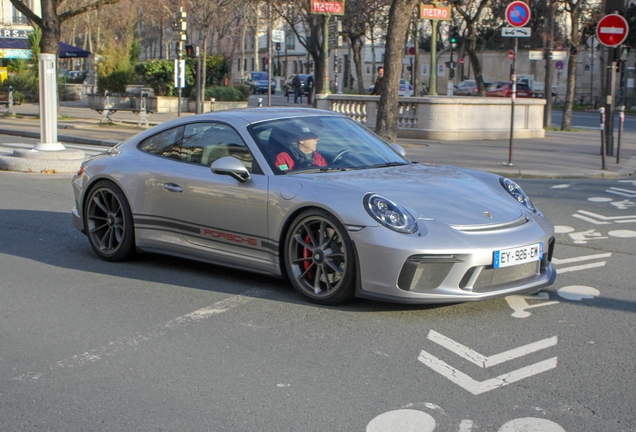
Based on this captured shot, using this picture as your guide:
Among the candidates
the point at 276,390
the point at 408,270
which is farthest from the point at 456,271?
the point at 276,390

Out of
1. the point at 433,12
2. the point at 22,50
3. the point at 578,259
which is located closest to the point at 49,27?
the point at 433,12

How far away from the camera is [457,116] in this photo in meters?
23.2

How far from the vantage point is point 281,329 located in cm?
525

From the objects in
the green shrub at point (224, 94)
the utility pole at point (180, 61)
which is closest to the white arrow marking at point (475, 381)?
the utility pole at point (180, 61)

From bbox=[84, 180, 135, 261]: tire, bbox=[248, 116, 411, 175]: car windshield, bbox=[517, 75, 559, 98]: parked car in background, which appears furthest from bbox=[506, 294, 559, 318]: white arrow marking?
bbox=[517, 75, 559, 98]: parked car in background

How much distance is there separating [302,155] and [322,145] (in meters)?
0.24

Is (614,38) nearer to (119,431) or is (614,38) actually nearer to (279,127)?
(279,127)

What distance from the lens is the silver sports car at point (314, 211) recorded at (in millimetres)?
5301

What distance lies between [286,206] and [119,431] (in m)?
2.46

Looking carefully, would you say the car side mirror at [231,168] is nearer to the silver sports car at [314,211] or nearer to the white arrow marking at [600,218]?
the silver sports car at [314,211]

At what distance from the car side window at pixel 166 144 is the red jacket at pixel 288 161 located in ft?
3.47

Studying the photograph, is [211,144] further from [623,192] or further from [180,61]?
[180,61]

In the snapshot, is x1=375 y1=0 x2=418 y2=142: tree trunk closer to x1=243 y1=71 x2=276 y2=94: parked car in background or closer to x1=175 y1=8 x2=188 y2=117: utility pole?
x1=175 y1=8 x2=188 y2=117: utility pole

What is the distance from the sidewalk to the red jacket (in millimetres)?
9292
